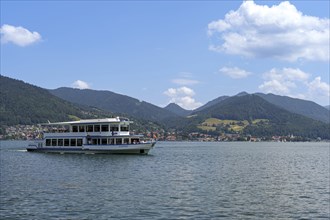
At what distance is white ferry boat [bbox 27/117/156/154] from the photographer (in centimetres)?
9619

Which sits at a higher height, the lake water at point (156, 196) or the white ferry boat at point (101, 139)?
the white ferry boat at point (101, 139)

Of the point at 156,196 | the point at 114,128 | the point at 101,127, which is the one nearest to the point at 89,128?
the point at 101,127

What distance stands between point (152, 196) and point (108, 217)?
9.75 m

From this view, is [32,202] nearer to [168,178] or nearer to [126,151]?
[168,178]

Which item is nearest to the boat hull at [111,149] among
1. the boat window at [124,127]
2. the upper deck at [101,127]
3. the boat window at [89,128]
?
the upper deck at [101,127]

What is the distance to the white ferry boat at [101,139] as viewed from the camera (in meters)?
96.2

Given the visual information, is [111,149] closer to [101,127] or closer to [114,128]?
[114,128]

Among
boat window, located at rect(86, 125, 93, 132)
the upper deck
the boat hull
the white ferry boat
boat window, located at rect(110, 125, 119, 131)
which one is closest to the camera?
the boat hull

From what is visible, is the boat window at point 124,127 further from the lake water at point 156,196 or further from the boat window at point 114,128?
the lake water at point 156,196

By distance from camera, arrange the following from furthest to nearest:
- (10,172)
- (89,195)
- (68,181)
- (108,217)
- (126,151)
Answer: (126,151), (10,172), (68,181), (89,195), (108,217)

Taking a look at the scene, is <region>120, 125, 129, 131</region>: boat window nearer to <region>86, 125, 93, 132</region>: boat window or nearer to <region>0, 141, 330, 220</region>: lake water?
<region>86, 125, 93, 132</region>: boat window

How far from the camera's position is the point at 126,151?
9681 centimetres

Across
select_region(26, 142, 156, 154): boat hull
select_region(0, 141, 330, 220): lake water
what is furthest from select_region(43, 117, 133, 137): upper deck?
select_region(0, 141, 330, 220): lake water

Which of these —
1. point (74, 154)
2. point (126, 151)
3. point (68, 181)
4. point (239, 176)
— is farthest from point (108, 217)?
point (74, 154)
